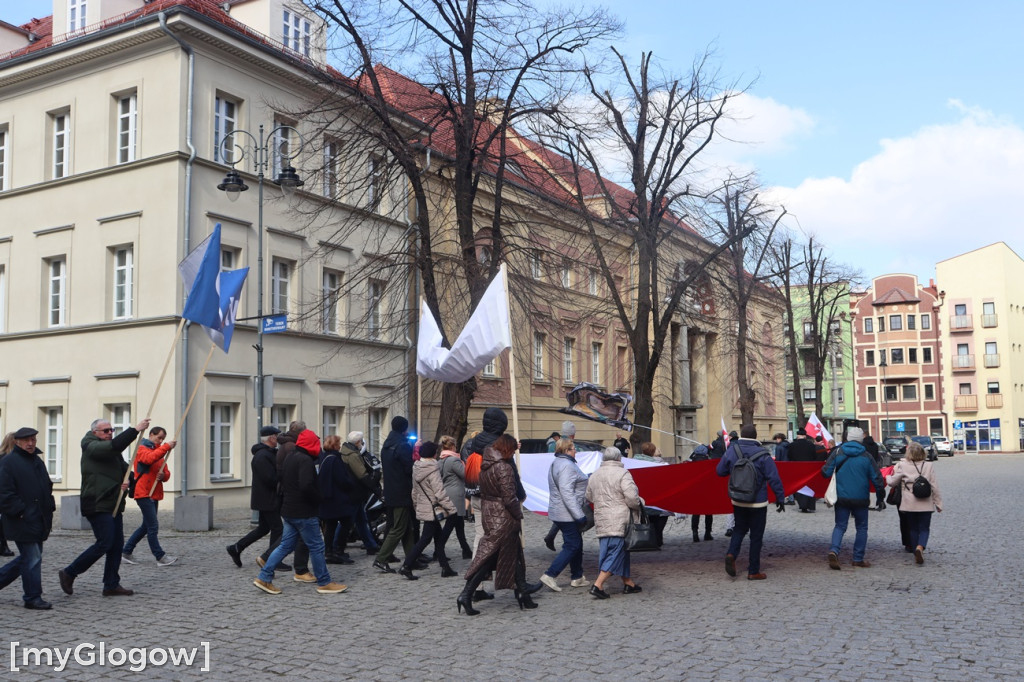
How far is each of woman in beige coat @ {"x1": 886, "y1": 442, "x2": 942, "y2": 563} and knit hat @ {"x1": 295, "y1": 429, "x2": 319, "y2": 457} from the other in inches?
317

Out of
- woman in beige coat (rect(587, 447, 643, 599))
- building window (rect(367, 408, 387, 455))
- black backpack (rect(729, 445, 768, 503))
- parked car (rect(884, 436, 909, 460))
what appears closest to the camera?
woman in beige coat (rect(587, 447, 643, 599))

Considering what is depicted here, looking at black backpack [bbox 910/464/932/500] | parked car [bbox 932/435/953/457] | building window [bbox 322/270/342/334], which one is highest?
building window [bbox 322/270/342/334]

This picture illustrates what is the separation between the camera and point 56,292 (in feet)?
89.2

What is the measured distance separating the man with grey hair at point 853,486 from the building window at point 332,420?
18.3 meters

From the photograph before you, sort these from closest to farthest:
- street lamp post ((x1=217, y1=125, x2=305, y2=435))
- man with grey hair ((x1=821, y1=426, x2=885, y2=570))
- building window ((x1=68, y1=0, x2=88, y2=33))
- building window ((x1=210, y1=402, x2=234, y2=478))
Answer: man with grey hair ((x1=821, y1=426, x2=885, y2=570))
street lamp post ((x1=217, y1=125, x2=305, y2=435))
building window ((x1=210, y1=402, x2=234, y2=478))
building window ((x1=68, y1=0, x2=88, y2=33))

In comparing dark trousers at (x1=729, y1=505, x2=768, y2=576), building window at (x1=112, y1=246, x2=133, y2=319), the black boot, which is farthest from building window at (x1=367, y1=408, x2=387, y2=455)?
the black boot

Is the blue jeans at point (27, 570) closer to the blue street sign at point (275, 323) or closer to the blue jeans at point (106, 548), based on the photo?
the blue jeans at point (106, 548)

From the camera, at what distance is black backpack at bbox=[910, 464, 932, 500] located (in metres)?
13.5

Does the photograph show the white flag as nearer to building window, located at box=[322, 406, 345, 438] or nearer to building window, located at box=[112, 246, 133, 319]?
building window, located at box=[112, 246, 133, 319]

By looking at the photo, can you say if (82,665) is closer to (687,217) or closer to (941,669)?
(941,669)

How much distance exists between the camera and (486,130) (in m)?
26.3

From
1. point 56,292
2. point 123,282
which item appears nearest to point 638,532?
point 123,282

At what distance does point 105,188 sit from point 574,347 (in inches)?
826

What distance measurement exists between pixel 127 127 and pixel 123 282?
4.21m
